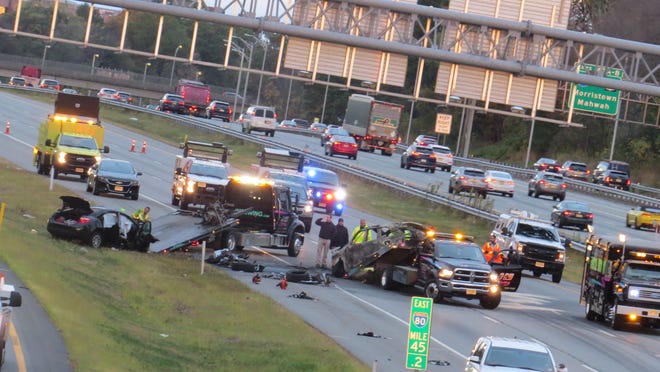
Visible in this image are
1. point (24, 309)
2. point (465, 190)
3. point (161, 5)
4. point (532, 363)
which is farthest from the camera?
point (465, 190)

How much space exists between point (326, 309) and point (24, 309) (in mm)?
10187

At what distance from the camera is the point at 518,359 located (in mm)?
20203

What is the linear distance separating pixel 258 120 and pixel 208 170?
148 feet

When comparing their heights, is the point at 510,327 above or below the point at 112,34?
below

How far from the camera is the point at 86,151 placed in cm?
5556

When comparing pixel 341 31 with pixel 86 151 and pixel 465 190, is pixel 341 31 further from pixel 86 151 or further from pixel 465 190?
pixel 465 190

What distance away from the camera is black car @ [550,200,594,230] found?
62000 millimetres

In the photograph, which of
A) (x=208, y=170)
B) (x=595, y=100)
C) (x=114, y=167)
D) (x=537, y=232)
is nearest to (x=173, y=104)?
(x=114, y=167)

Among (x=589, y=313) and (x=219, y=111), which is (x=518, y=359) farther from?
(x=219, y=111)

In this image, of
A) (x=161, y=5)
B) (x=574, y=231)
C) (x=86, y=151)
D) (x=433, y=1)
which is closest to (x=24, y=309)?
(x=161, y=5)

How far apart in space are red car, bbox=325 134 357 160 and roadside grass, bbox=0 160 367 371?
46917 mm

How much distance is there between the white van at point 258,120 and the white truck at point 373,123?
5644 mm

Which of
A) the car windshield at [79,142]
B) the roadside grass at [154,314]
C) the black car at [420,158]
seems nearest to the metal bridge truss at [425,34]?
the roadside grass at [154,314]

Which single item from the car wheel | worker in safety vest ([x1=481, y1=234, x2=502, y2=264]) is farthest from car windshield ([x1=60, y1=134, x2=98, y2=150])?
worker in safety vest ([x1=481, y1=234, x2=502, y2=264])
